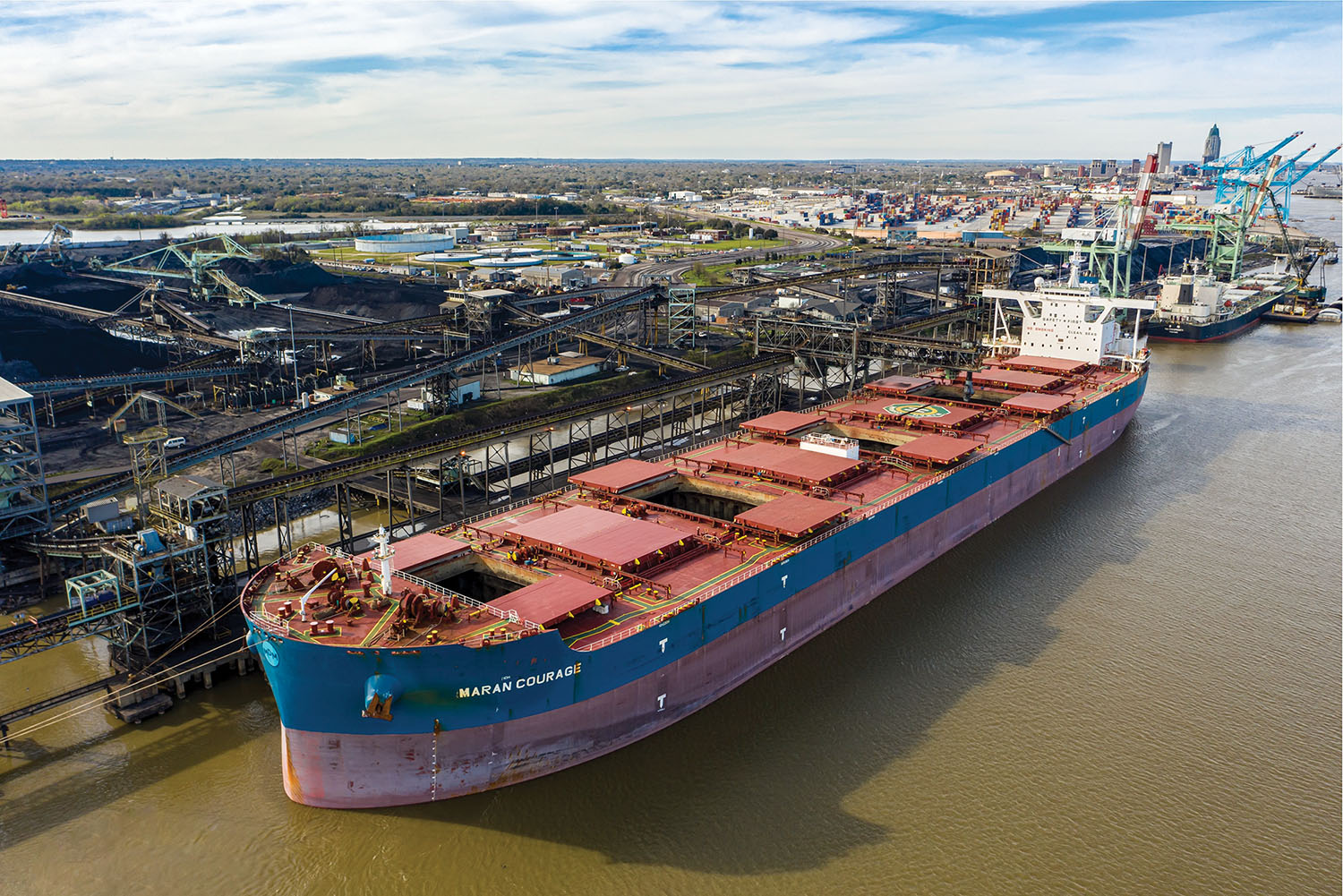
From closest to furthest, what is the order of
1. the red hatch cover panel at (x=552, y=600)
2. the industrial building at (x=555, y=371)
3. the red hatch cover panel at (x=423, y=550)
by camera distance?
the red hatch cover panel at (x=552, y=600)
the red hatch cover panel at (x=423, y=550)
the industrial building at (x=555, y=371)

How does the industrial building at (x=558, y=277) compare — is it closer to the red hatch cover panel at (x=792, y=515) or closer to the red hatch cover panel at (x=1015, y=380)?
the red hatch cover panel at (x=1015, y=380)

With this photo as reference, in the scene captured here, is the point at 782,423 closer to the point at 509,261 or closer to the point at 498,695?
the point at 498,695

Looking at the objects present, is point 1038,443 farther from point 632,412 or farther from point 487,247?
point 487,247

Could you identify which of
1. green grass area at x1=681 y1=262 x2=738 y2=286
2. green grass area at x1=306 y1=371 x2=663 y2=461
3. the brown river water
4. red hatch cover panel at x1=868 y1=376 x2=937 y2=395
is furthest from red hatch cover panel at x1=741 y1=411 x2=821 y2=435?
green grass area at x1=681 y1=262 x2=738 y2=286

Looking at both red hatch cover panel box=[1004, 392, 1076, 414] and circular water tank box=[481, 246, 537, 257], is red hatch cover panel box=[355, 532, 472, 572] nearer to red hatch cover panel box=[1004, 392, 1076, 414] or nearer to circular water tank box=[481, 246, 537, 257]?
red hatch cover panel box=[1004, 392, 1076, 414]

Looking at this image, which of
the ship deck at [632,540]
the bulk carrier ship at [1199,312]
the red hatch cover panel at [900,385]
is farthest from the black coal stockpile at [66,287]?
the bulk carrier ship at [1199,312]

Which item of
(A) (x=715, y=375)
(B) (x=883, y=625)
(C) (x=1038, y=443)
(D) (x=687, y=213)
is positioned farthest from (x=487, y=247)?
(B) (x=883, y=625)

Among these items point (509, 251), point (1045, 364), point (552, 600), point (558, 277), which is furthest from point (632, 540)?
point (509, 251)
